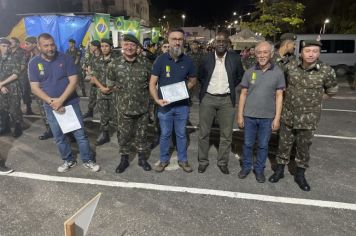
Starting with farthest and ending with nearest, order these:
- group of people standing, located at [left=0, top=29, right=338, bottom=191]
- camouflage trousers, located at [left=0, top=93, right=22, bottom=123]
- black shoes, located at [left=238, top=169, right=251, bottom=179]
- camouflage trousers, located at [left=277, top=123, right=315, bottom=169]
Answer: camouflage trousers, located at [left=0, top=93, right=22, bottom=123]
black shoes, located at [left=238, top=169, right=251, bottom=179]
camouflage trousers, located at [left=277, top=123, right=315, bottom=169]
group of people standing, located at [left=0, top=29, right=338, bottom=191]

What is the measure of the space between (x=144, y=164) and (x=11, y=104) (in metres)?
3.49

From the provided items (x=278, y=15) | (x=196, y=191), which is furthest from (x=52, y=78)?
(x=278, y=15)

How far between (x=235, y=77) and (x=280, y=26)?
23161 millimetres

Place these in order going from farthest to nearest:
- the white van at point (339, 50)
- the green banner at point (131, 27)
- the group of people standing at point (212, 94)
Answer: the green banner at point (131, 27) < the white van at point (339, 50) < the group of people standing at point (212, 94)

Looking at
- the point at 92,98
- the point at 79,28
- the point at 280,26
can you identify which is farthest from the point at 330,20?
the point at 92,98

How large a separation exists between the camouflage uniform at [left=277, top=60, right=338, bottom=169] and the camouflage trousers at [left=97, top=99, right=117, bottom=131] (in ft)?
10.1

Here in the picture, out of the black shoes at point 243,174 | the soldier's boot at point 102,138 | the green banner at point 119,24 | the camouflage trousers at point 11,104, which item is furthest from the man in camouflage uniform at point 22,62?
the green banner at point 119,24

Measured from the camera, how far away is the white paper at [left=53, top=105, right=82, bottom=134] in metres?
4.32

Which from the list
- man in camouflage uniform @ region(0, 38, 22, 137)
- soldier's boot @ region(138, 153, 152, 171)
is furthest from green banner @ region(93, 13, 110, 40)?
soldier's boot @ region(138, 153, 152, 171)

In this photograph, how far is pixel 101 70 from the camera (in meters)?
5.96

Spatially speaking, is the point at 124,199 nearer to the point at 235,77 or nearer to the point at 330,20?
the point at 235,77

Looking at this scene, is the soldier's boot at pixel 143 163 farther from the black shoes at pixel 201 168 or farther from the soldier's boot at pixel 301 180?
the soldier's boot at pixel 301 180

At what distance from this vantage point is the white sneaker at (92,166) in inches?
183

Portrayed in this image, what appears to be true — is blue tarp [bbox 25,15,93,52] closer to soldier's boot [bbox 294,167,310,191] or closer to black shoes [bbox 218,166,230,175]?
black shoes [bbox 218,166,230,175]
